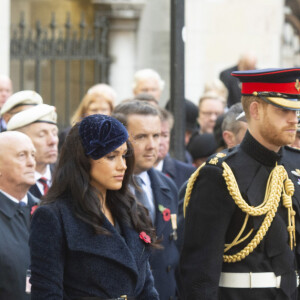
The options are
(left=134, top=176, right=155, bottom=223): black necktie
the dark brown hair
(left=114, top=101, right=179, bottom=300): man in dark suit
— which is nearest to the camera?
the dark brown hair

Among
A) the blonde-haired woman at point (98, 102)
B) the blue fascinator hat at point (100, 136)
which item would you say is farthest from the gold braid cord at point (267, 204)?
the blonde-haired woman at point (98, 102)

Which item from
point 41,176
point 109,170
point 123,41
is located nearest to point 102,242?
point 109,170

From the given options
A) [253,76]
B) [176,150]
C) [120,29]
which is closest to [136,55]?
[120,29]

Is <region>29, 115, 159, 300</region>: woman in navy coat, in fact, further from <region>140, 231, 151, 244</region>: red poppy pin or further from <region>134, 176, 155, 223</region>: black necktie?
<region>134, 176, 155, 223</region>: black necktie

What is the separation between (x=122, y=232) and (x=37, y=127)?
2.84 m

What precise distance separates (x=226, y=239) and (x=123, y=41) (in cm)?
948

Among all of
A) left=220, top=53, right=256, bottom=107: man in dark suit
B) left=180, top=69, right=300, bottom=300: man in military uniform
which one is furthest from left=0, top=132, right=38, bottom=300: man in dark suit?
left=220, top=53, right=256, bottom=107: man in dark suit

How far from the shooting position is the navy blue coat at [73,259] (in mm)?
4785

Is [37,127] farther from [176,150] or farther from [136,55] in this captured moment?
[136,55]

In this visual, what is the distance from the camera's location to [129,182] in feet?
17.5

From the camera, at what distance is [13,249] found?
613cm

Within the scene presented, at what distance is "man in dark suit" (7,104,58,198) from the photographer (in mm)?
7723

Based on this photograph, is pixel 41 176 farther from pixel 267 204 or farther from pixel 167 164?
pixel 267 204

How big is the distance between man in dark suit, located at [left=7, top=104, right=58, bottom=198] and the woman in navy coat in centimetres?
252
